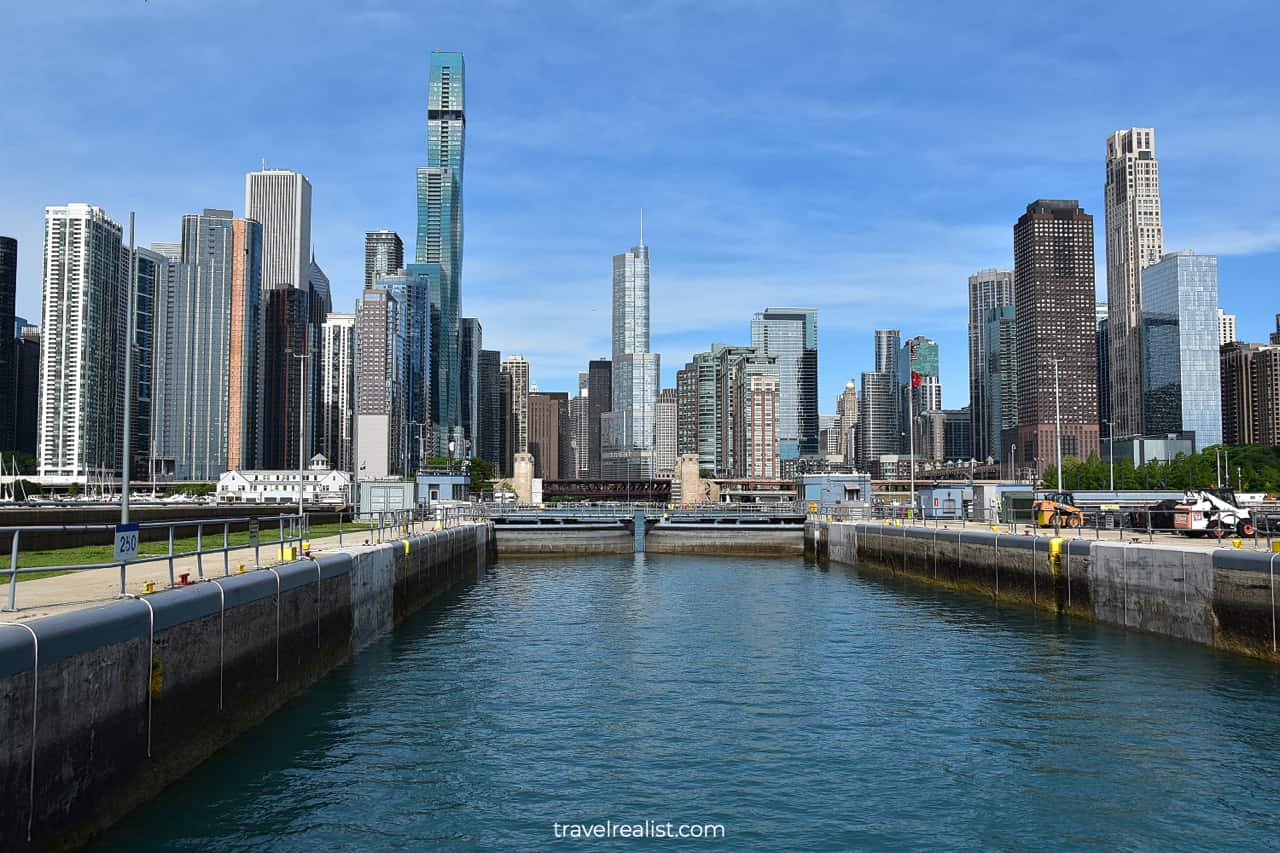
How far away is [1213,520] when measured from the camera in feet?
139

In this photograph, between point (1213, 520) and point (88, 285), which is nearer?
point (1213, 520)

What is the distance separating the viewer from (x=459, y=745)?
68.6 feet

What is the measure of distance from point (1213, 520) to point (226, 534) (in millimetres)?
40482

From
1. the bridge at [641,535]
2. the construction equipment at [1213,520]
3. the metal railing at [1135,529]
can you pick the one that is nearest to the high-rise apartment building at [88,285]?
the bridge at [641,535]

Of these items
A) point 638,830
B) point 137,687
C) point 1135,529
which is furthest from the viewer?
point 1135,529

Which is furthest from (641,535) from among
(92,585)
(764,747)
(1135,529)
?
(92,585)

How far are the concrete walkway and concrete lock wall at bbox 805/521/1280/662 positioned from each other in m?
28.6

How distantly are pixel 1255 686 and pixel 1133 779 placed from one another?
375 inches

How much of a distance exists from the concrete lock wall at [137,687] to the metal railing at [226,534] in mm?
793

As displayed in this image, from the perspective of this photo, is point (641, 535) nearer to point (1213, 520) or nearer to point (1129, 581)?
point (1213, 520)

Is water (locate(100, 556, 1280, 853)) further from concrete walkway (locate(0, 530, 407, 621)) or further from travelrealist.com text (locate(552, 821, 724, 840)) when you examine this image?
concrete walkway (locate(0, 530, 407, 621))

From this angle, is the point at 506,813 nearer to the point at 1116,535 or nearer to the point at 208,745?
the point at 208,745

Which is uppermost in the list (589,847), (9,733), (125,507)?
(125,507)

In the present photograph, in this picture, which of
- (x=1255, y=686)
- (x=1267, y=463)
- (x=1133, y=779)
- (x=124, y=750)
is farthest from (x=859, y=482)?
(x=1267, y=463)
